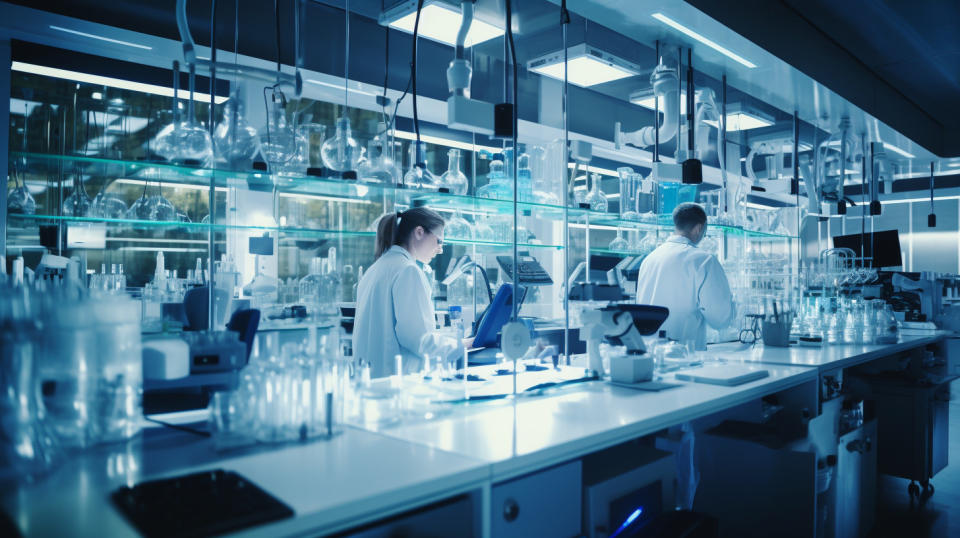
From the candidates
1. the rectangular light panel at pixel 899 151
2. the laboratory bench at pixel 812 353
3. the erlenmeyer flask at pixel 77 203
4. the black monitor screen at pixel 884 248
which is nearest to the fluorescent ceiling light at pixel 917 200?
the rectangular light panel at pixel 899 151

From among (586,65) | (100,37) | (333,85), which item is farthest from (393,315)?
(100,37)

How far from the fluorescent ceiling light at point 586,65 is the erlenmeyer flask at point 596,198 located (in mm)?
646

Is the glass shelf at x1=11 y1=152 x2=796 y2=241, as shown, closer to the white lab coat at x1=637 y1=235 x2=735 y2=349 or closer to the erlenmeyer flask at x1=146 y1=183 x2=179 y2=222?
the erlenmeyer flask at x1=146 y1=183 x2=179 y2=222

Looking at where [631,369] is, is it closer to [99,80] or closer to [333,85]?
[333,85]

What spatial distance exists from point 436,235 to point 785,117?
4793mm

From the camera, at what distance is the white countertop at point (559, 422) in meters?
1.15

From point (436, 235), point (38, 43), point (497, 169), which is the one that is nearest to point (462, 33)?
point (436, 235)

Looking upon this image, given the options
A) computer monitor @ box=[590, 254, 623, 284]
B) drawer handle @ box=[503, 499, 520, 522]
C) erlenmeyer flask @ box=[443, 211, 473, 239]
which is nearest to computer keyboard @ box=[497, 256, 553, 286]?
computer monitor @ box=[590, 254, 623, 284]

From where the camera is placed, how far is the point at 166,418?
1447 millimetres

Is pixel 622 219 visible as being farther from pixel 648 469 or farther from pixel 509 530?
pixel 509 530

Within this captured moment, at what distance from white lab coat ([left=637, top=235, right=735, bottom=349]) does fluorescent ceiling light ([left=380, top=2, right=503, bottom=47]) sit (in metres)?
1.58

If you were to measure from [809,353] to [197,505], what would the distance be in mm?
2641

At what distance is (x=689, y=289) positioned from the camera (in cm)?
327

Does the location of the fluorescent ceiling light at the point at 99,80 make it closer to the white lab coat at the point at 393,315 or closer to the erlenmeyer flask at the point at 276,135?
the erlenmeyer flask at the point at 276,135
